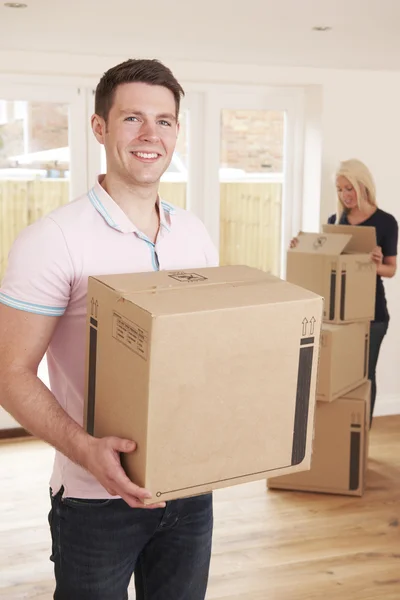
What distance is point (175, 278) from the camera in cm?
121

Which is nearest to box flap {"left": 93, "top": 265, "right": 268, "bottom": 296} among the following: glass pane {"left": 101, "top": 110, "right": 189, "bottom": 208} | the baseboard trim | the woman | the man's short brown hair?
the man's short brown hair

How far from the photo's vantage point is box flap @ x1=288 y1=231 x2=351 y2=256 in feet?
10.4

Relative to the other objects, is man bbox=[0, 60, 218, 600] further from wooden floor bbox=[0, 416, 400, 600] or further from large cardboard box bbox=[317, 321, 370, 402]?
large cardboard box bbox=[317, 321, 370, 402]

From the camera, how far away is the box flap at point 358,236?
10.8ft

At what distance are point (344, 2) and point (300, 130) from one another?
5.85 ft

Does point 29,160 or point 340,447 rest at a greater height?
point 29,160

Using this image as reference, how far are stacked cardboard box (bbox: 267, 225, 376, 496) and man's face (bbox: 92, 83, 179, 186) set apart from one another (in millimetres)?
1942

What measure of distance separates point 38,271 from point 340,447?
2.40 meters

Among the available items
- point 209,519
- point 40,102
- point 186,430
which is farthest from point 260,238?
point 186,430

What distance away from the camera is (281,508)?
3.20m

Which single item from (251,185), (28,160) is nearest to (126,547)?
(28,160)

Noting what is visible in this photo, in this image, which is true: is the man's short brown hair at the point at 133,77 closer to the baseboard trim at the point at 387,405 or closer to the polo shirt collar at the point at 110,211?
the polo shirt collar at the point at 110,211

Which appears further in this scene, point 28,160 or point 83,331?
point 28,160

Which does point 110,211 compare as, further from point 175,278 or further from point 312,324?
point 312,324
